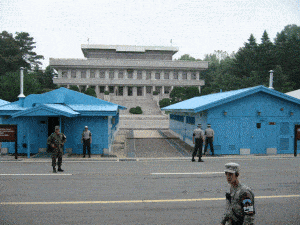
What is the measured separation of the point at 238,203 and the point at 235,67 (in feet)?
208

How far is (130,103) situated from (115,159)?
1678 inches

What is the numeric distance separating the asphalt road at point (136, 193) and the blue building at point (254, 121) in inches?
143

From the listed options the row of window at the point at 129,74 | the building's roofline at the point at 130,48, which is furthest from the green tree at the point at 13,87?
the building's roofline at the point at 130,48

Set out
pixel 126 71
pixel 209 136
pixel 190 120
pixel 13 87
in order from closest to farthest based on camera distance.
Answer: pixel 209 136, pixel 190 120, pixel 13 87, pixel 126 71

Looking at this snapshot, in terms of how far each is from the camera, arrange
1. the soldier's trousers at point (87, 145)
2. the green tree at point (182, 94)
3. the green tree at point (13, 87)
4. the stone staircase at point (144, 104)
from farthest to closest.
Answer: the green tree at point (182, 94)
the stone staircase at point (144, 104)
the green tree at point (13, 87)
the soldier's trousers at point (87, 145)

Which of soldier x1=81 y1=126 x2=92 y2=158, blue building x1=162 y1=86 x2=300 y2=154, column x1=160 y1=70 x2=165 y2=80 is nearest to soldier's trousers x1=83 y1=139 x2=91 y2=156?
soldier x1=81 y1=126 x2=92 y2=158

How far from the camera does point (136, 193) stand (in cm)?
781

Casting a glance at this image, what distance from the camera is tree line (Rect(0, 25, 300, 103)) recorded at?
45647 millimetres

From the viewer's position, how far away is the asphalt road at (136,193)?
19.7 ft

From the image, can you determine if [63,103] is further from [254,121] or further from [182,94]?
[182,94]

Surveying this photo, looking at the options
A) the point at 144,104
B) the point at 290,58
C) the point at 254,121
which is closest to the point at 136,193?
the point at 254,121

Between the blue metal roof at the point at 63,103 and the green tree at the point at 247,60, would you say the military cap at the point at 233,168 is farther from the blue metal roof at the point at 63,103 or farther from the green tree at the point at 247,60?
the green tree at the point at 247,60

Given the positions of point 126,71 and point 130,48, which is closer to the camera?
point 126,71

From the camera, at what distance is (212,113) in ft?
52.2
